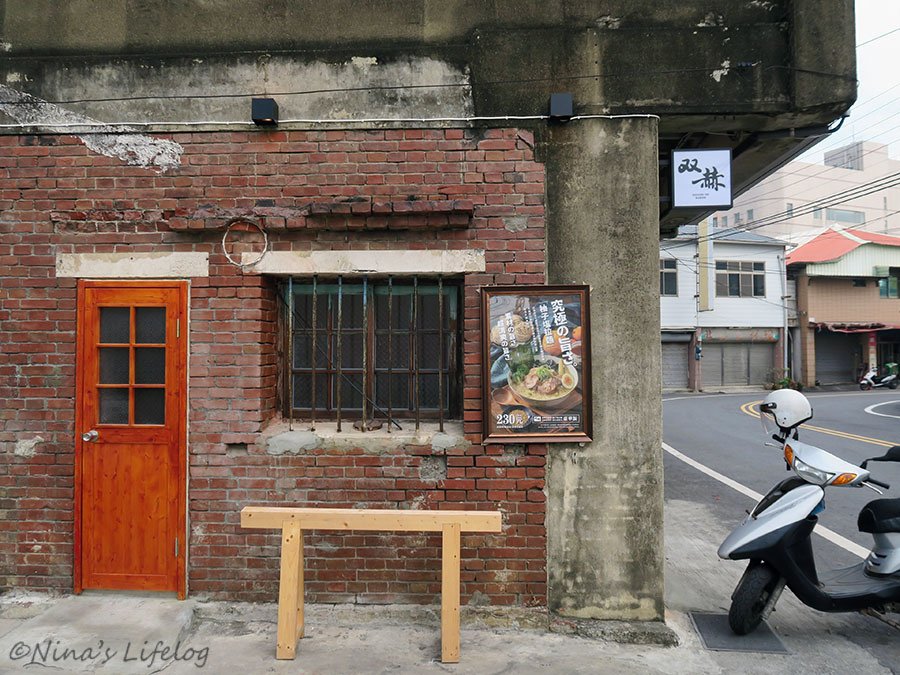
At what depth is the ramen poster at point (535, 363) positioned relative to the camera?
4.36 metres

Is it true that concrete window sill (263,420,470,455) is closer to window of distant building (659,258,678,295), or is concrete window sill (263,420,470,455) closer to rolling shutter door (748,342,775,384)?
window of distant building (659,258,678,295)

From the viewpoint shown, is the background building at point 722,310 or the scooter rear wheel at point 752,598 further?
the background building at point 722,310

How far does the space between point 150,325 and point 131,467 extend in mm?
1060

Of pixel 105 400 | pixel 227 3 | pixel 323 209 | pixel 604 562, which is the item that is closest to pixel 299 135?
pixel 323 209

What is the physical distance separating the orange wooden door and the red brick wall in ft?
0.35

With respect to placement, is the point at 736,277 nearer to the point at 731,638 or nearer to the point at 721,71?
the point at 721,71

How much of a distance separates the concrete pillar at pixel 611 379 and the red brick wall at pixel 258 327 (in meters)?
0.19

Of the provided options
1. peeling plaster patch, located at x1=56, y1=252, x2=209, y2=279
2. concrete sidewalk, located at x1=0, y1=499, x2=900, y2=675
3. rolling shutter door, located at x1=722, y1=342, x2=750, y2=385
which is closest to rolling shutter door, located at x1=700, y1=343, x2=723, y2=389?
rolling shutter door, located at x1=722, y1=342, x2=750, y2=385

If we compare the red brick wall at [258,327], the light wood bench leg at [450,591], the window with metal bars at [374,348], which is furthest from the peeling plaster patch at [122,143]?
the light wood bench leg at [450,591]

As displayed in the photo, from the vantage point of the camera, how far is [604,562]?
4.33 meters

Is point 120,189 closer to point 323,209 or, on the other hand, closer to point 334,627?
point 323,209

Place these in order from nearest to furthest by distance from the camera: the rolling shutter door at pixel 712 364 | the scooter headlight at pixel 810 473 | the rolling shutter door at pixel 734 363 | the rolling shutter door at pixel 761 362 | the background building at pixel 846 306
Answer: the scooter headlight at pixel 810 473 → the rolling shutter door at pixel 712 364 → the rolling shutter door at pixel 734 363 → the rolling shutter door at pixel 761 362 → the background building at pixel 846 306

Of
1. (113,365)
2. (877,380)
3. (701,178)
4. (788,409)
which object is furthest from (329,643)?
(877,380)

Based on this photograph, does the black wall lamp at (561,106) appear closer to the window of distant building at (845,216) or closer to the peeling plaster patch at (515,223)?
the peeling plaster patch at (515,223)
